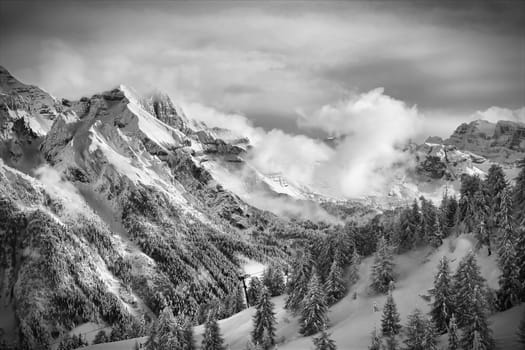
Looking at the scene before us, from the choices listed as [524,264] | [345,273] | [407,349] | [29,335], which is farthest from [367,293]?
[29,335]

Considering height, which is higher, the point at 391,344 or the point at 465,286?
the point at 465,286

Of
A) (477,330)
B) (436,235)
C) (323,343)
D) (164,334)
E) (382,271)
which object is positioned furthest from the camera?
(436,235)

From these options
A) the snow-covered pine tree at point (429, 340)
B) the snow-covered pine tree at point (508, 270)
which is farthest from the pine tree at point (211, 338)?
the snow-covered pine tree at point (508, 270)

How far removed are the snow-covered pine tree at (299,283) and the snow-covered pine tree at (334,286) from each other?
15.6 ft

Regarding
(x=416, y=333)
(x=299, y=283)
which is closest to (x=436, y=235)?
(x=299, y=283)

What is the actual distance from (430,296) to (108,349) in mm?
82128

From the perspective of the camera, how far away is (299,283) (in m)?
96.2

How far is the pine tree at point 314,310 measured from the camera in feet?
270

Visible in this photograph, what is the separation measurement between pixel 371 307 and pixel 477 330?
28.9 metres

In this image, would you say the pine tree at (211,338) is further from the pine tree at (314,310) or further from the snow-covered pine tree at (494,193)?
the snow-covered pine tree at (494,193)

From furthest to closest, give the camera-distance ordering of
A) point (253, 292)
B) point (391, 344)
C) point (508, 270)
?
point (253, 292) → point (508, 270) → point (391, 344)

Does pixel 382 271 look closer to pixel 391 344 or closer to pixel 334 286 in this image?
pixel 334 286

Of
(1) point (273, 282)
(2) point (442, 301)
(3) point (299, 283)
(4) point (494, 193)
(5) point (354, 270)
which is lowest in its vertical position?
(2) point (442, 301)

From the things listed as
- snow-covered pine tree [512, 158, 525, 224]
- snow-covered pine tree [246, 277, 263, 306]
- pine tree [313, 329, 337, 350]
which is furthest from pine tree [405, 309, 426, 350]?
snow-covered pine tree [246, 277, 263, 306]
